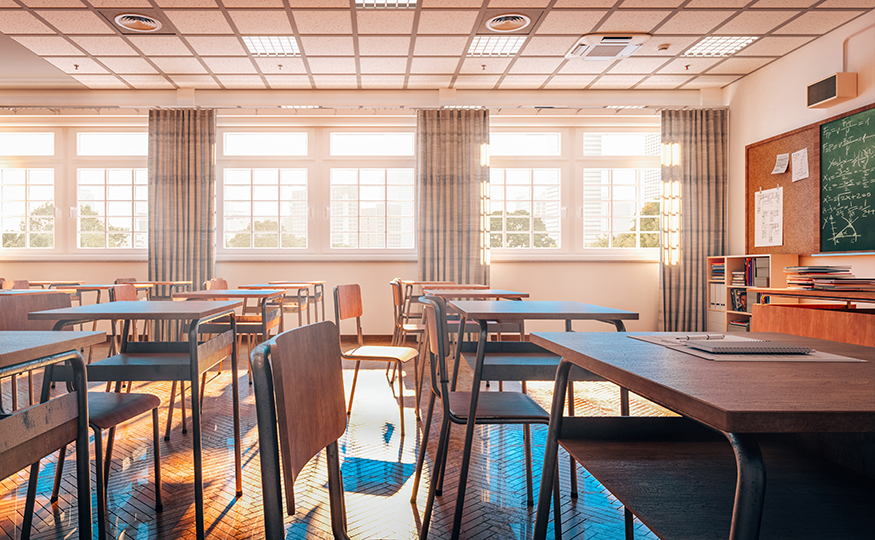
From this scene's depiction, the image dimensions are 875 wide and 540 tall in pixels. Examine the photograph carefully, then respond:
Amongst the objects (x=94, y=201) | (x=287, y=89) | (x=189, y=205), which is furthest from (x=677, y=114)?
(x=94, y=201)

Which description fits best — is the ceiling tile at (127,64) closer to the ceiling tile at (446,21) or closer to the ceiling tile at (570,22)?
the ceiling tile at (446,21)

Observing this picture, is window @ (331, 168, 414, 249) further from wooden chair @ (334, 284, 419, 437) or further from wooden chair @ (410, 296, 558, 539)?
wooden chair @ (410, 296, 558, 539)

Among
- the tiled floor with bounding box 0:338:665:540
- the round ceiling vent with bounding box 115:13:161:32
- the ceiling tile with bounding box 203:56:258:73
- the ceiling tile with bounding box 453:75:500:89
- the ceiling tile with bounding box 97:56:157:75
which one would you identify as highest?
the ceiling tile with bounding box 453:75:500:89

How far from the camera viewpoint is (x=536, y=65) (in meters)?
5.61

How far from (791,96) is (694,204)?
1582mm

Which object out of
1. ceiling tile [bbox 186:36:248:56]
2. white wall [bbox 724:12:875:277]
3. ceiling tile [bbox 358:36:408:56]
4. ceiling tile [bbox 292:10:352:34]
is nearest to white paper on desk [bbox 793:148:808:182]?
white wall [bbox 724:12:875:277]

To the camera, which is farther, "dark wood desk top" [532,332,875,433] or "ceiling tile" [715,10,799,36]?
"ceiling tile" [715,10,799,36]

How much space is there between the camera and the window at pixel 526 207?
691 centimetres

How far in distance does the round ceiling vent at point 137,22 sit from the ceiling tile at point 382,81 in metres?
2.22

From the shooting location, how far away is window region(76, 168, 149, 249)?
685 centimetres

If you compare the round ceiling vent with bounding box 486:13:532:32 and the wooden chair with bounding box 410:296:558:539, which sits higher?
the round ceiling vent with bounding box 486:13:532:32

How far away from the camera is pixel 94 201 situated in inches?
270

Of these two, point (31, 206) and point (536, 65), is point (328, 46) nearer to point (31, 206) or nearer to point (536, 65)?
point (536, 65)

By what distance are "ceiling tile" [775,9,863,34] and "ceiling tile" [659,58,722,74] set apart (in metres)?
0.77
